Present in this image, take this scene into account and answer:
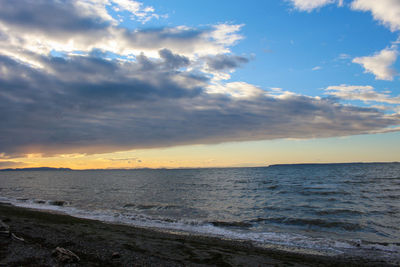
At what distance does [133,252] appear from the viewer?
11750mm

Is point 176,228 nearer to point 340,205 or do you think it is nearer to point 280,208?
point 280,208

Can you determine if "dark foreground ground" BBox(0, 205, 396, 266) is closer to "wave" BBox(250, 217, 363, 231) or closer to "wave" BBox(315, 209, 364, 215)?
"wave" BBox(250, 217, 363, 231)

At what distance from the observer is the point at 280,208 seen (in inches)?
1127

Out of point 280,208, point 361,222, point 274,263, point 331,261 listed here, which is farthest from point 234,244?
point 280,208

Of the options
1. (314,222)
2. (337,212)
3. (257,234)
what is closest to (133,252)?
(257,234)

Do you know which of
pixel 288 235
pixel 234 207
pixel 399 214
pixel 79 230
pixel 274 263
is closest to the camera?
pixel 274 263

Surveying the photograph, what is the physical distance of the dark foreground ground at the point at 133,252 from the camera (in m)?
10.2

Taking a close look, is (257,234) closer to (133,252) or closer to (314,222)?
(314,222)

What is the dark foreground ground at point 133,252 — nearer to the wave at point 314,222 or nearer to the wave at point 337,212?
the wave at point 314,222

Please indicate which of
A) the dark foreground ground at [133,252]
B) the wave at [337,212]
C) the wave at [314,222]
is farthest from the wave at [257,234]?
the wave at [337,212]

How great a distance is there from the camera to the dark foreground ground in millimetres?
10211

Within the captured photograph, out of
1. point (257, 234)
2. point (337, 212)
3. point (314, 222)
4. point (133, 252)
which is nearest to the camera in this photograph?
point (133, 252)

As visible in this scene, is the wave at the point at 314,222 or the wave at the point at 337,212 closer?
the wave at the point at 314,222

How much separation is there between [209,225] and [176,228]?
292cm
